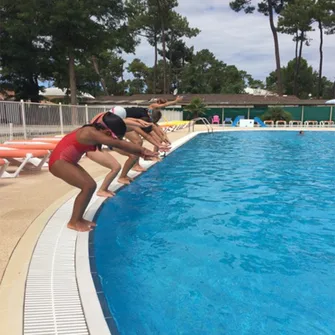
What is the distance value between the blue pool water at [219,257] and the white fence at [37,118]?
18.9 ft

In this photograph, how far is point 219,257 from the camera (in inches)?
155

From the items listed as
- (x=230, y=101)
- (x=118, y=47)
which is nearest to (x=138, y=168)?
(x=118, y=47)

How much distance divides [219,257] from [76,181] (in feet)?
5.99

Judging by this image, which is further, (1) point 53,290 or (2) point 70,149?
(2) point 70,149

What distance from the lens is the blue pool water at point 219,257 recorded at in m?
2.84

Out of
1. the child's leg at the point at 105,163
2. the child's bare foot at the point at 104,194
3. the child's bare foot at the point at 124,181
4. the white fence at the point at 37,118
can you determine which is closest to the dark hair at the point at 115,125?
the child's leg at the point at 105,163

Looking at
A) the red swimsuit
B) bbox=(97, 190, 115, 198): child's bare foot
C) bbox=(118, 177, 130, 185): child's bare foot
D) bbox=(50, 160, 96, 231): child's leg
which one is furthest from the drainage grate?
bbox=(118, 177, 130, 185): child's bare foot

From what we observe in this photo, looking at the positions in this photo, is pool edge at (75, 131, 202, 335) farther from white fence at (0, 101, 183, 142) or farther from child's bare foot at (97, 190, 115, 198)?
white fence at (0, 101, 183, 142)

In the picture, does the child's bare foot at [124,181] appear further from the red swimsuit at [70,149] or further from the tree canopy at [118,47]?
the tree canopy at [118,47]

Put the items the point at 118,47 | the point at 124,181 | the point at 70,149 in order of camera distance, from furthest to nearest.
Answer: the point at 118,47 < the point at 124,181 < the point at 70,149

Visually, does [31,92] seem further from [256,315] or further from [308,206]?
[256,315]

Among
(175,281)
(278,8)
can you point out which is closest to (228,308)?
(175,281)

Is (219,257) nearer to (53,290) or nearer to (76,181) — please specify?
(76,181)

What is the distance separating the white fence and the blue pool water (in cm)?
578
